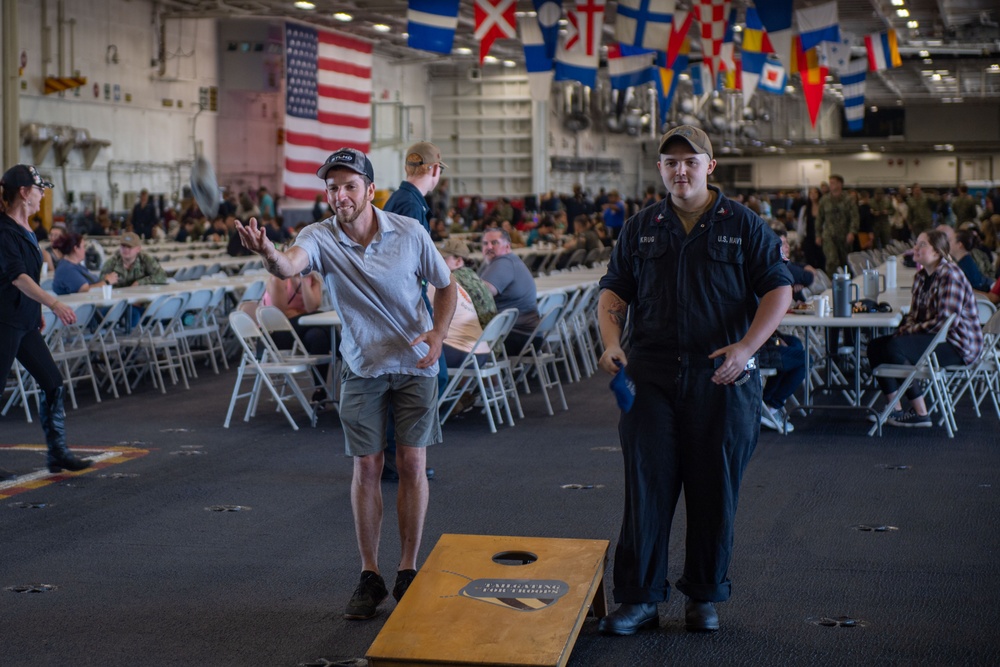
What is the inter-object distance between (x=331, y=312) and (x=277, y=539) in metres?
3.61

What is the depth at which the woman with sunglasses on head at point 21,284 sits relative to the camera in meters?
6.59

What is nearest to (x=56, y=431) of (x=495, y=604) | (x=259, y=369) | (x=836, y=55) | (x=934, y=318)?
(x=259, y=369)

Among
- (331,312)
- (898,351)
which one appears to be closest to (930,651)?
(898,351)

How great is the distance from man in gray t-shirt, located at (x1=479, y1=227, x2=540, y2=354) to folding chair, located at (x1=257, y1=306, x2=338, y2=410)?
1.30m

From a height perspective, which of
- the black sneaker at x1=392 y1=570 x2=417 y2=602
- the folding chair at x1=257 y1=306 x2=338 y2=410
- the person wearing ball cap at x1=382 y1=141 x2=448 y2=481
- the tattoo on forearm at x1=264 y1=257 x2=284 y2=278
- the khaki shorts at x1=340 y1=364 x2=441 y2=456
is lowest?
the black sneaker at x1=392 y1=570 x2=417 y2=602

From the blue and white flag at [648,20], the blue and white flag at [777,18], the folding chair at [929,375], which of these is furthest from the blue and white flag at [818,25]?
the folding chair at [929,375]

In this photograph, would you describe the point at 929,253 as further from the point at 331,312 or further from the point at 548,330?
the point at 331,312

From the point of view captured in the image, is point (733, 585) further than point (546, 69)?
No

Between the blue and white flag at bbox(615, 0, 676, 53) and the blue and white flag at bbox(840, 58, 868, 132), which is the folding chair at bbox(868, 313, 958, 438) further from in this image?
the blue and white flag at bbox(840, 58, 868, 132)

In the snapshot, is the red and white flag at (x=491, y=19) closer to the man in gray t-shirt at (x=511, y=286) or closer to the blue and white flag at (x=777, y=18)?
the blue and white flag at (x=777, y=18)

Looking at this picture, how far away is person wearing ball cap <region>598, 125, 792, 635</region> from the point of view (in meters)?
4.07

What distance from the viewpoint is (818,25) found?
1681 centimetres

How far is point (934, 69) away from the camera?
1199 inches

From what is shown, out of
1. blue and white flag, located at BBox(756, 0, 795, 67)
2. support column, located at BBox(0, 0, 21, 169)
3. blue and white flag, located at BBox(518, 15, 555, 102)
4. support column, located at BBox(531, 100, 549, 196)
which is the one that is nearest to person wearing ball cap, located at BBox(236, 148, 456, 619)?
blue and white flag, located at BBox(518, 15, 555, 102)
